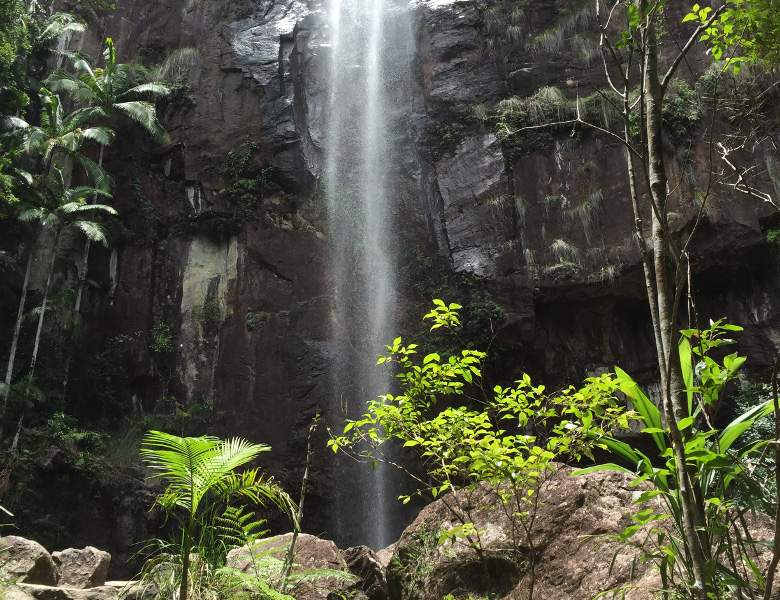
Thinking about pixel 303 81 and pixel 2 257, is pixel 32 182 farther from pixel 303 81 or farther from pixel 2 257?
pixel 303 81

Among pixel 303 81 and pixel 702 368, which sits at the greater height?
pixel 303 81

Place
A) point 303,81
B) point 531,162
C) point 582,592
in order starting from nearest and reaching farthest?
point 582,592
point 531,162
point 303,81

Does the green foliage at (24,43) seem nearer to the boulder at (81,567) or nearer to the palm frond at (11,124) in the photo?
the palm frond at (11,124)

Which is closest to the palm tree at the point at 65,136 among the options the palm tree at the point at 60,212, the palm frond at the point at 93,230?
the palm tree at the point at 60,212

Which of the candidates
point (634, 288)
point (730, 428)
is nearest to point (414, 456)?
point (634, 288)

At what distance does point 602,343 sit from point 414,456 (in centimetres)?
421

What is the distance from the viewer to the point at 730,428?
2.39 meters

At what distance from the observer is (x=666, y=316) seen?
227cm

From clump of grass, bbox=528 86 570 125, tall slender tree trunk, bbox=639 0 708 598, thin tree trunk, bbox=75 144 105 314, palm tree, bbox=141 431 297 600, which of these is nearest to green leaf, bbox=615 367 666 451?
tall slender tree trunk, bbox=639 0 708 598

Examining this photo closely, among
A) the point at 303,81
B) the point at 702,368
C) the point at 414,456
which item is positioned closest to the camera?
the point at 702,368

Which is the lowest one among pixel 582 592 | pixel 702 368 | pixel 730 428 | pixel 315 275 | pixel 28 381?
pixel 582 592

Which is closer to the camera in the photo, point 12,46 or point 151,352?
point 12,46

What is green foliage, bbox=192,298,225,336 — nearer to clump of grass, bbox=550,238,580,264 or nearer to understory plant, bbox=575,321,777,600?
clump of grass, bbox=550,238,580,264

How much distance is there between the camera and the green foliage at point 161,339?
41.8 feet
